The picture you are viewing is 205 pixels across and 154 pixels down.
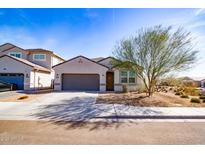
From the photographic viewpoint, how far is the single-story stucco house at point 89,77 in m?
20.6

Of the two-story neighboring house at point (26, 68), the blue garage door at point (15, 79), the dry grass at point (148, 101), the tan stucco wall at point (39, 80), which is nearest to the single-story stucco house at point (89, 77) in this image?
the tan stucco wall at point (39, 80)

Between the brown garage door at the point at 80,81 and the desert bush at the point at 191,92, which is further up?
the brown garage door at the point at 80,81

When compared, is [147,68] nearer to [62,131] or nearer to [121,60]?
[121,60]

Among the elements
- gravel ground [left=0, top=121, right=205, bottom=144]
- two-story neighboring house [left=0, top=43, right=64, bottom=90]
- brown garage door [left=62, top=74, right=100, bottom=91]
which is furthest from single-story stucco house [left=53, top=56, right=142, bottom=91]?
gravel ground [left=0, top=121, right=205, bottom=144]

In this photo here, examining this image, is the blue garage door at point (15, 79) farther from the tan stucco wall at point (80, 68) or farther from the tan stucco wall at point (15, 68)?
the tan stucco wall at point (80, 68)

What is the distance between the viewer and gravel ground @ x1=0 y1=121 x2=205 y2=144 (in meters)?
5.07

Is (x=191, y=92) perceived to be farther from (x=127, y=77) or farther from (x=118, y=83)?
(x=118, y=83)

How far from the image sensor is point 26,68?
20.5 m

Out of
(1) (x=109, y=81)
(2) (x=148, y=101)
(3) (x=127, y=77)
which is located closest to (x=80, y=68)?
(1) (x=109, y=81)

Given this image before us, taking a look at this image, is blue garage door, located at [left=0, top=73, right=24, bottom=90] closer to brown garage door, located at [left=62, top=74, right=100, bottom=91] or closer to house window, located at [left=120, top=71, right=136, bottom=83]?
brown garage door, located at [left=62, top=74, right=100, bottom=91]

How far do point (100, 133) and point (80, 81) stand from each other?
51.5 ft
